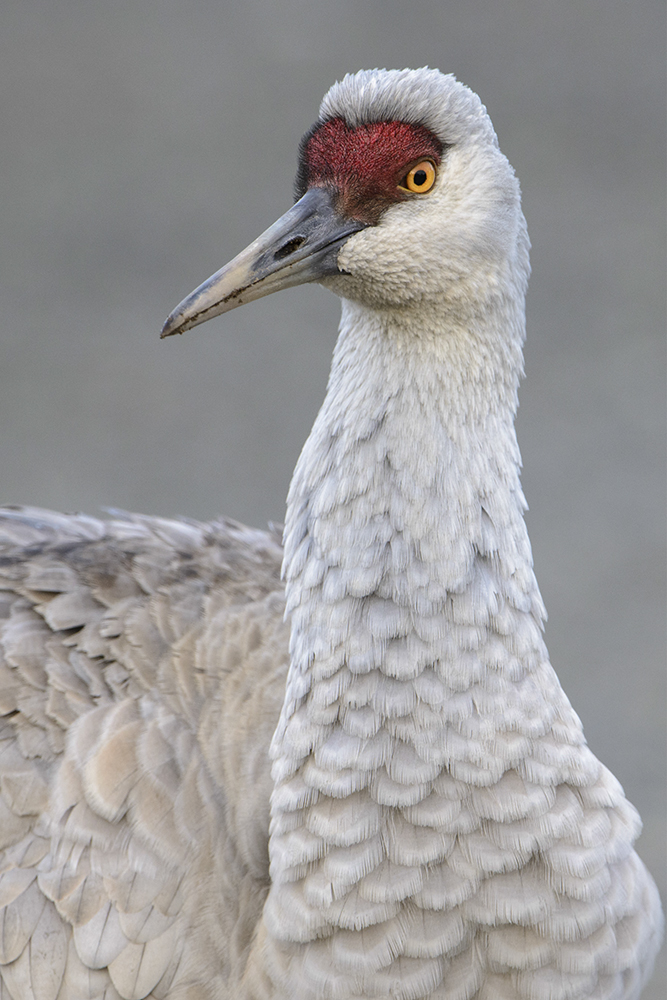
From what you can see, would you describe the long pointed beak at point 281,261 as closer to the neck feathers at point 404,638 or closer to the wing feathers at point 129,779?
the neck feathers at point 404,638

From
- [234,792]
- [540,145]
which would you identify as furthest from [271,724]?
[540,145]

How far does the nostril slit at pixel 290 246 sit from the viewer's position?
146 cm

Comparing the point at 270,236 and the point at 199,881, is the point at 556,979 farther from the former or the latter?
the point at 270,236

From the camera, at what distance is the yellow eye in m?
1.44

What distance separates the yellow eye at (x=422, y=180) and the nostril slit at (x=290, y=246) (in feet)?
0.44

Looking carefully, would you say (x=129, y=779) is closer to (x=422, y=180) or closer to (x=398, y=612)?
(x=398, y=612)

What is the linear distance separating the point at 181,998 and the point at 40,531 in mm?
808

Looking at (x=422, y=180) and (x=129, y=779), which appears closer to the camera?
(x=422, y=180)

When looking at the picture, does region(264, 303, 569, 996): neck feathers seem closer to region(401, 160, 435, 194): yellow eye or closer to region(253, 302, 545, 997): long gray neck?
region(253, 302, 545, 997): long gray neck

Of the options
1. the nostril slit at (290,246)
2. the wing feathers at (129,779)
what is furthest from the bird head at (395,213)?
the wing feathers at (129,779)

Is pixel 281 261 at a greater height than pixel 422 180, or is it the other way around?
pixel 422 180

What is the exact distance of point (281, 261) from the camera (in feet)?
4.80

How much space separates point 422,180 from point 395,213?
50 millimetres

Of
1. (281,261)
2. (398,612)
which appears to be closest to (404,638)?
(398,612)
